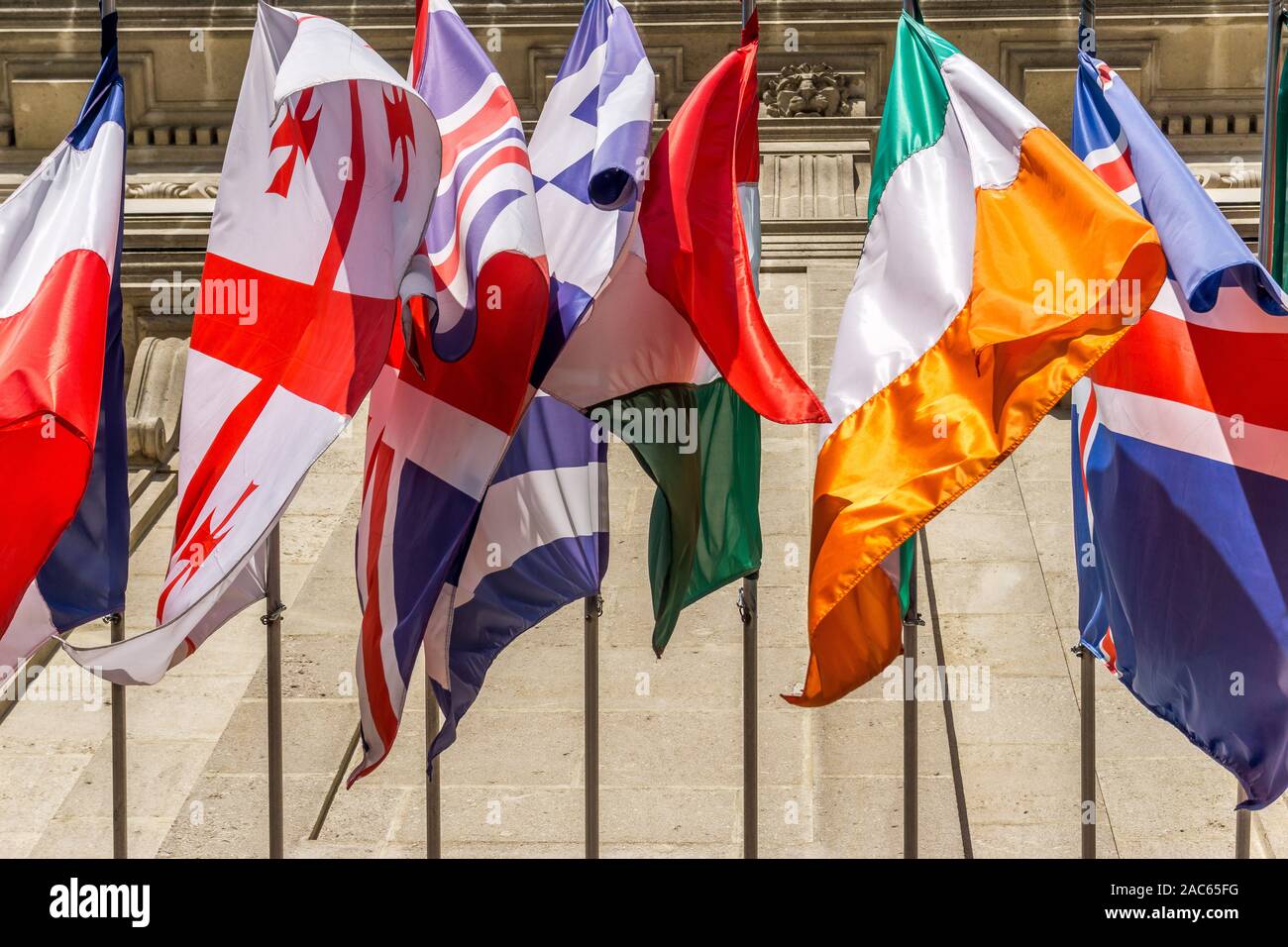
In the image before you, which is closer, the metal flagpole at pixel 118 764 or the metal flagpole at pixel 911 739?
the metal flagpole at pixel 911 739

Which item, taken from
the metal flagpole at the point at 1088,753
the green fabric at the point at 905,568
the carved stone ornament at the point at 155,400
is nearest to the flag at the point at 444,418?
the green fabric at the point at 905,568

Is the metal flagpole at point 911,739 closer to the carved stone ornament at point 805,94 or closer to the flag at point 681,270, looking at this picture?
the flag at point 681,270

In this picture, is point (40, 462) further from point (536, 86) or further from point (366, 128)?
point (536, 86)

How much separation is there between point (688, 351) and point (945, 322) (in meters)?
1.46

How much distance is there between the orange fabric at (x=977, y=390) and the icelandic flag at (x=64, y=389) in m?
3.74

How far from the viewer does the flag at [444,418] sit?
10312 millimetres

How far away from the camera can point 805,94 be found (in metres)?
20.5

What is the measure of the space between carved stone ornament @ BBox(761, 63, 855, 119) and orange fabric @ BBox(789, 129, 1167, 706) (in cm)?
1022

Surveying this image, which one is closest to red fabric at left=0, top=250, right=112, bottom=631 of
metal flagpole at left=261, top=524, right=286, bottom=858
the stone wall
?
metal flagpole at left=261, top=524, right=286, bottom=858

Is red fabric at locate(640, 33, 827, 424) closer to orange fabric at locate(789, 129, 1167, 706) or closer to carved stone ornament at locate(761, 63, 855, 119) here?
orange fabric at locate(789, 129, 1167, 706)

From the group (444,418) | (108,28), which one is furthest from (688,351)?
(108,28)

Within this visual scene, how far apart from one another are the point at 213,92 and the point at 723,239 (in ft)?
40.7

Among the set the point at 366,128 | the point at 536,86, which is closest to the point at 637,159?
the point at 366,128

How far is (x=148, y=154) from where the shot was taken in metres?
21.6
